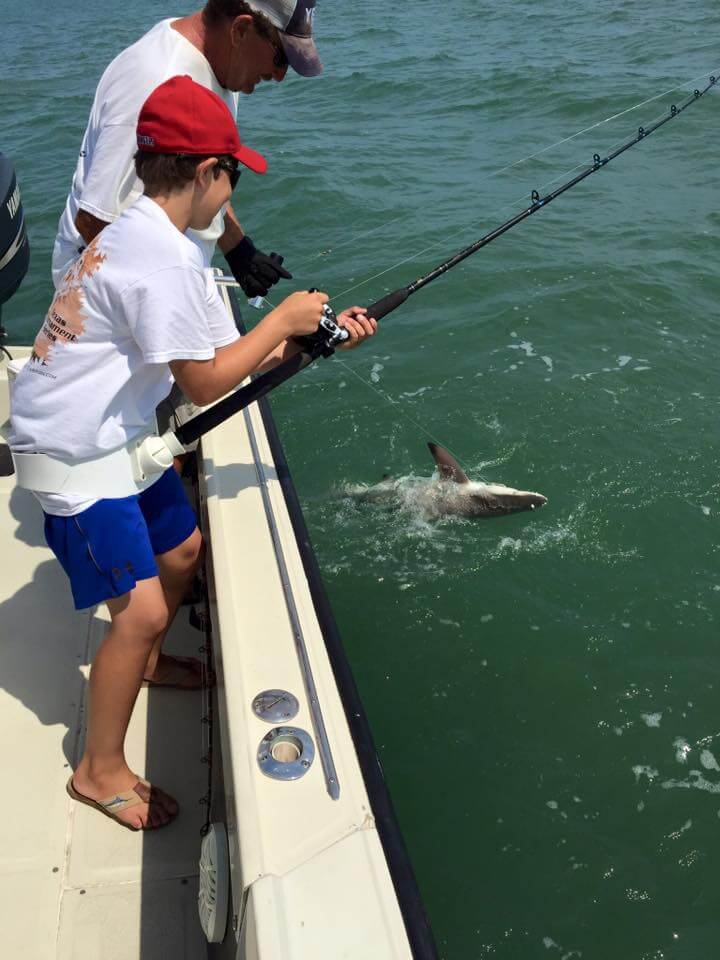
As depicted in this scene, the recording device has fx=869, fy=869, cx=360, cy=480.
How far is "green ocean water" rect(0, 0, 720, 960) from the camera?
3873 millimetres

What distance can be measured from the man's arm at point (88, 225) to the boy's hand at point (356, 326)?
88 centimetres

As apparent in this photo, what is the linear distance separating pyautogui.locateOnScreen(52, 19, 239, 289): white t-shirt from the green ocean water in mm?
2852

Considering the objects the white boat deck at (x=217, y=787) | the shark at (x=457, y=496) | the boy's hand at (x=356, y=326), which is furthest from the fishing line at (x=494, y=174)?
the boy's hand at (x=356, y=326)

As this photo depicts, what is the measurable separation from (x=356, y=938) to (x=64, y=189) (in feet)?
39.4

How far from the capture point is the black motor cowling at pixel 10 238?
5004mm

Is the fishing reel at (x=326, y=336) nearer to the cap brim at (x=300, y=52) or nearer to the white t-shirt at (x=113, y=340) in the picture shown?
the white t-shirt at (x=113, y=340)

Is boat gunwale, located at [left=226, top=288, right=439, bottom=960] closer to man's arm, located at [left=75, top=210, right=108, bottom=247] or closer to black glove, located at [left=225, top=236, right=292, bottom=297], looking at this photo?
black glove, located at [left=225, top=236, right=292, bottom=297]

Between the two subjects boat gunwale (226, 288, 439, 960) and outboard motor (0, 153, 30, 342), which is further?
outboard motor (0, 153, 30, 342)

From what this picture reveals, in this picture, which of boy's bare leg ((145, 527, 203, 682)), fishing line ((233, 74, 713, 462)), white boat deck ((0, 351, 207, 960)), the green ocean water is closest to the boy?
white boat deck ((0, 351, 207, 960))

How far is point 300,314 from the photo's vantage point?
273 cm

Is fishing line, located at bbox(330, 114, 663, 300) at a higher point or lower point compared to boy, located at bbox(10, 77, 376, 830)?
lower

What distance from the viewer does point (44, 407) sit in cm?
247

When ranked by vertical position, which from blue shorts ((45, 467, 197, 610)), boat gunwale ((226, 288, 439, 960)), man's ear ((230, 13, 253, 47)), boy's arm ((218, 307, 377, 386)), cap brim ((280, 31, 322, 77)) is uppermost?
A: man's ear ((230, 13, 253, 47))

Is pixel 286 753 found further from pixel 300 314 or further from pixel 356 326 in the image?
pixel 356 326
